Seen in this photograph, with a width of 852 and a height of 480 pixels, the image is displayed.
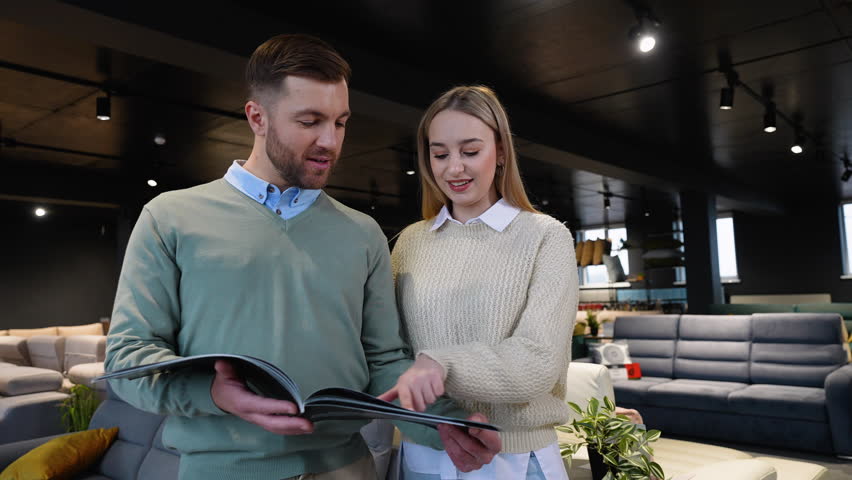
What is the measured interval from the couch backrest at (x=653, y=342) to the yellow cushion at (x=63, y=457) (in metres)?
4.52

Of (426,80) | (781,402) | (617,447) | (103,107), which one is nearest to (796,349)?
(781,402)

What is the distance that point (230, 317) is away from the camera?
0.96m

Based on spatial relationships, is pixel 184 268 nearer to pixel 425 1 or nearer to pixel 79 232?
pixel 425 1

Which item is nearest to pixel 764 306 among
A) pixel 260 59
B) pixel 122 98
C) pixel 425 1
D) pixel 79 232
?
pixel 425 1

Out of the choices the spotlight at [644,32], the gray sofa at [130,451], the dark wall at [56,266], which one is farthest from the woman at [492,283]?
the dark wall at [56,266]

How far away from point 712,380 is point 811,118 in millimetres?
3375

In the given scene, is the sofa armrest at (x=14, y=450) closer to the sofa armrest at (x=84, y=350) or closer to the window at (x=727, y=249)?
the sofa armrest at (x=84, y=350)

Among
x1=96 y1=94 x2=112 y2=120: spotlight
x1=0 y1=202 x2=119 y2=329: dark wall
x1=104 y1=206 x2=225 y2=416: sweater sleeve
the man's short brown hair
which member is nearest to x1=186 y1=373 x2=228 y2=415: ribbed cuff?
x1=104 y1=206 x2=225 y2=416: sweater sleeve

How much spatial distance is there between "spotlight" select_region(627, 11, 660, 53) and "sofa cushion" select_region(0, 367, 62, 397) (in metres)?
4.96

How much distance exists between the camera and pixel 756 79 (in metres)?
5.46

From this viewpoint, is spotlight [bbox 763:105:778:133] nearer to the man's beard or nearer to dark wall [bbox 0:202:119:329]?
the man's beard

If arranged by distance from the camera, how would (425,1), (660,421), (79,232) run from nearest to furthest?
1. (425,1)
2. (660,421)
3. (79,232)

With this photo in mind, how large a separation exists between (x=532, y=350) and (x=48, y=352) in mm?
7010

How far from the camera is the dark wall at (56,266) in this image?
1055 centimetres
